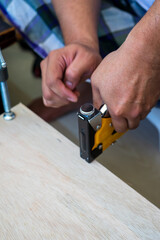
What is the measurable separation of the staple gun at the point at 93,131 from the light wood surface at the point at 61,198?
0.10 feet

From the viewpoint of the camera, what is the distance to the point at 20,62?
1.37 metres

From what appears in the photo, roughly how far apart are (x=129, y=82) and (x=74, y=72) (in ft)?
0.53

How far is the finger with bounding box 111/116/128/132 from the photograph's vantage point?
0.60 meters

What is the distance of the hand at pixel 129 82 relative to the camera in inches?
22.6

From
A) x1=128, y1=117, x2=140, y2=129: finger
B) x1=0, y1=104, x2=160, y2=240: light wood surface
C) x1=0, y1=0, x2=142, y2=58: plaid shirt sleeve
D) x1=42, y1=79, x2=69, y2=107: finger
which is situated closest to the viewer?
x1=0, y1=104, x2=160, y2=240: light wood surface

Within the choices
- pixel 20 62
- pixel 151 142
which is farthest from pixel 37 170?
pixel 20 62

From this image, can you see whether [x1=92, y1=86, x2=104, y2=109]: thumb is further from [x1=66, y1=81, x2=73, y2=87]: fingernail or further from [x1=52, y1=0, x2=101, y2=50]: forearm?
[x1=52, y1=0, x2=101, y2=50]: forearm

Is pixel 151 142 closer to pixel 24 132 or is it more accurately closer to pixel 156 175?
pixel 156 175

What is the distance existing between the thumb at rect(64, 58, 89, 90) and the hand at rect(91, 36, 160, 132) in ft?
0.30

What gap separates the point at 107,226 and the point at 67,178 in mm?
115

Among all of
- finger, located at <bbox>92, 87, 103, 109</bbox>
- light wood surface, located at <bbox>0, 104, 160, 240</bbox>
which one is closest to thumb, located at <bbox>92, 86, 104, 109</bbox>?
finger, located at <bbox>92, 87, 103, 109</bbox>

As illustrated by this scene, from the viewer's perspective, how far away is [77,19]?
2.81 ft

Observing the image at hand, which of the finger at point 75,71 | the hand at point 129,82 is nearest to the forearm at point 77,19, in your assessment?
the finger at point 75,71

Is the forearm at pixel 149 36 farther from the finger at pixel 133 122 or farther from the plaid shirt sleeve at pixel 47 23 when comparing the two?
the plaid shirt sleeve at pixel 47 23
